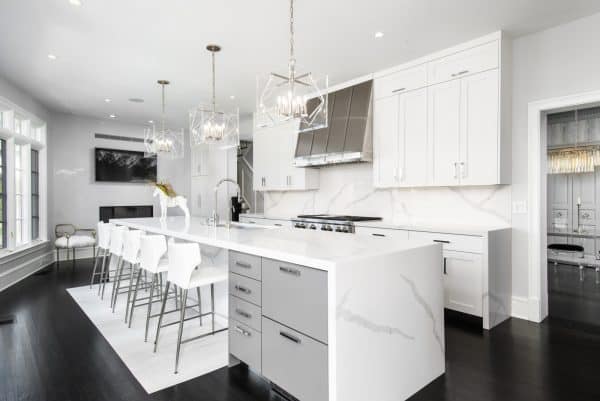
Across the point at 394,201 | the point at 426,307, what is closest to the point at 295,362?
the point at 426,307

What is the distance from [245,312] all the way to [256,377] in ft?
1.55

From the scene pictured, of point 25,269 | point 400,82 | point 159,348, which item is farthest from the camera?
point 25,269

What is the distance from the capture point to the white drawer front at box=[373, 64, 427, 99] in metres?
4.00

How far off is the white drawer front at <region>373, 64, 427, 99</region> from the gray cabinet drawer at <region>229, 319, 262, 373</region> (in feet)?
10.7

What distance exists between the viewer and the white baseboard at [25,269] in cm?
479

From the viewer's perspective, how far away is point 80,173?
7.15 meters

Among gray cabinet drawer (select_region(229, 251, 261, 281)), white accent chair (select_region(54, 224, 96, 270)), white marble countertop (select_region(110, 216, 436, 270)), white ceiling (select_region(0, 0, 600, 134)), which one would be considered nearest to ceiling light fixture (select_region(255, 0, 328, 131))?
white ceiling (select_region(0, 0, 600, 134))

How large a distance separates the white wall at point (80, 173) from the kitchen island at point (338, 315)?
20.0 ft

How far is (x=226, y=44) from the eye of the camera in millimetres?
3713

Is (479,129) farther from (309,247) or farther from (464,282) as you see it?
(309,247)

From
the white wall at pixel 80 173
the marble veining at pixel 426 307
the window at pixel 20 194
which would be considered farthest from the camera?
the white wall at pixel 80 173

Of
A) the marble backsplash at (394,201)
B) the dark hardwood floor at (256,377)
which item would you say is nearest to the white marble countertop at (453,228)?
the marble backsplash at (394,201)

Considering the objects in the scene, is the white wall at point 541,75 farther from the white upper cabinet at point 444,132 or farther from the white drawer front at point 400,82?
the white drawer front at point 400,82

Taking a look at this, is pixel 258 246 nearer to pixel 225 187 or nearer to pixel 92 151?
pixel 225 187
